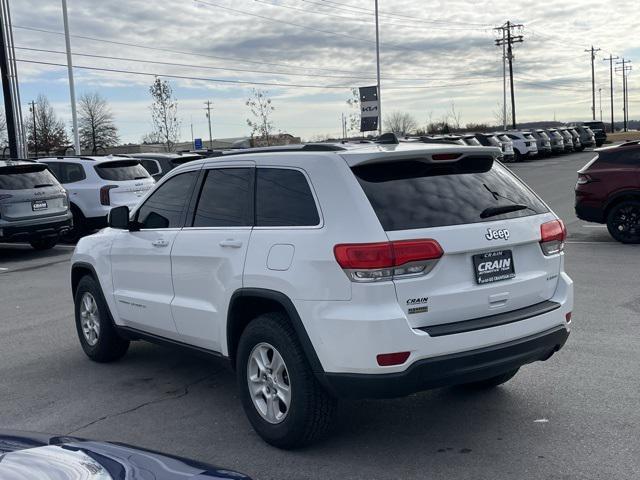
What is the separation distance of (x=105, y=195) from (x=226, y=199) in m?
11.6

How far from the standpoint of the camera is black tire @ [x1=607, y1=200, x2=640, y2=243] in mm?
12633

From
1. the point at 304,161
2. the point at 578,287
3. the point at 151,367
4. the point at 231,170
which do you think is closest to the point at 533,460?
the point at 304,161

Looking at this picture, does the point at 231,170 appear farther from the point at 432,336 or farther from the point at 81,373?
the point at 81,373

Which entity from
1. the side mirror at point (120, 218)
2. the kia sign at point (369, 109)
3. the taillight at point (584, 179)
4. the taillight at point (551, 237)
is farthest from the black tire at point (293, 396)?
the kia sign at point (369, 109)

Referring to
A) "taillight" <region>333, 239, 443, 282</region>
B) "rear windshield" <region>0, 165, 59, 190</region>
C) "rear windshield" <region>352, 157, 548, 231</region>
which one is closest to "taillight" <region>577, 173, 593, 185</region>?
"rear windshield" <region>352, 157, 548, 231</region>

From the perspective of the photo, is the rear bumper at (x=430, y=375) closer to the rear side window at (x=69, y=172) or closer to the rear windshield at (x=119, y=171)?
the rear windshield at (x=119, y=171)

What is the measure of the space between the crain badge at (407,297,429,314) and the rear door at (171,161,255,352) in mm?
1169

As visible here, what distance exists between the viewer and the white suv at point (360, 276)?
3.98 m

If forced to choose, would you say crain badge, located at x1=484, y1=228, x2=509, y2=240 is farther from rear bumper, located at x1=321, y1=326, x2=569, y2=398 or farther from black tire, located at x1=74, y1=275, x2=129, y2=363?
black tire, located at x1=74, y1=275, x2=129, y2=363

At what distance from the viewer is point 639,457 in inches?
163

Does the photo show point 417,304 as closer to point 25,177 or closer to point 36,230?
point 36,230

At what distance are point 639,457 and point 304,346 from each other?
6.51ft

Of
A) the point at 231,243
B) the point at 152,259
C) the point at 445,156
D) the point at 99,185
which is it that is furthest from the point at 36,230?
the point at 445,156

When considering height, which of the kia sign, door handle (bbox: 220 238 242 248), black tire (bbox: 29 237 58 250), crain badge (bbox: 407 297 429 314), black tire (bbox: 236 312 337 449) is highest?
the kia sign
